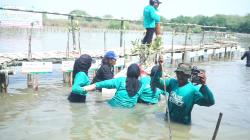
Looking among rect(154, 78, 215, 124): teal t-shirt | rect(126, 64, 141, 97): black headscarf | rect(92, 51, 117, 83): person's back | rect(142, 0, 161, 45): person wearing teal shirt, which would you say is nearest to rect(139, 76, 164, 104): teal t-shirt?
rect(126, 64, 141, 97): black headscarf

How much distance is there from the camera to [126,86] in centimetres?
694

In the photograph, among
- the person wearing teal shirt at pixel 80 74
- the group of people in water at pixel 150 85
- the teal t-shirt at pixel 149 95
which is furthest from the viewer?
the teal t-shirt at pixel 149 95

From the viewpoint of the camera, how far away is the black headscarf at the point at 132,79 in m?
6.91

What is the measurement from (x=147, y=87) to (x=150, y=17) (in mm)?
2835

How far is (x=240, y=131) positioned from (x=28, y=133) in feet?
12.6

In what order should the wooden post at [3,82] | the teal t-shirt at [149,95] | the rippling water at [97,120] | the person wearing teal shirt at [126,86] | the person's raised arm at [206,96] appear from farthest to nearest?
the wooden post at [3,82], the teal t-shirt at [149,95], the person wearing teal shirt at [126,86], the rippling water at [97,120], the person's raised arm at [206,96]

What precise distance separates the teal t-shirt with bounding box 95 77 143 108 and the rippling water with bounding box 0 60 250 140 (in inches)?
5.2

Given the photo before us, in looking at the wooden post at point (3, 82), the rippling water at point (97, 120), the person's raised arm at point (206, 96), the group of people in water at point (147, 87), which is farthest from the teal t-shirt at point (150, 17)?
the person's raised arm at point (206, 96)

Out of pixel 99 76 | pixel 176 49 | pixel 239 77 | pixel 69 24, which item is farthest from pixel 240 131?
pixel 176 49

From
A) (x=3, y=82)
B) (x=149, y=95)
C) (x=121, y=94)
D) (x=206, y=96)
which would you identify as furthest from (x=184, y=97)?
(x=3, y=82)

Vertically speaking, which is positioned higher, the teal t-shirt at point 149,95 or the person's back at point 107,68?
the person's back at point 107,68

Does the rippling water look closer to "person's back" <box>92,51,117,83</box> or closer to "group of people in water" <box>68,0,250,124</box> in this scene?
"group of people in water" <box>68,0,250,124</box>

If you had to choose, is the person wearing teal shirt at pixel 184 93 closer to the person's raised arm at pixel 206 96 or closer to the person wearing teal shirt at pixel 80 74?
the person's raised arm at pixel 206 96

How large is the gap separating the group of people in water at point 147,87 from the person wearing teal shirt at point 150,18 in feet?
5.28
